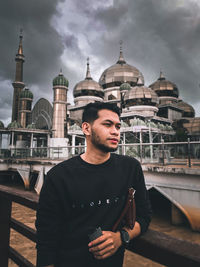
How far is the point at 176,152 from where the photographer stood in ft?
33.8

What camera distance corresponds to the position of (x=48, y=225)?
149cm

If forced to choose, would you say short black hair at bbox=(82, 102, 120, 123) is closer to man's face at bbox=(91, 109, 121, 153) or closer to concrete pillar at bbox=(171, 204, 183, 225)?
man's face at bbox=(91, 109, 121, 153)

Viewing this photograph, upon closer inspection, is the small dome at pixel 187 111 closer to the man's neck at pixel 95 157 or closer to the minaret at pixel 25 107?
the minaret at pixel 25 107

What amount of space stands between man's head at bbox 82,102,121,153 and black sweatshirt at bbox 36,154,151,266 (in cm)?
22

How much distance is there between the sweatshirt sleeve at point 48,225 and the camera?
1.45m

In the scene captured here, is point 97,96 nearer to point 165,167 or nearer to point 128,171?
point 165,167

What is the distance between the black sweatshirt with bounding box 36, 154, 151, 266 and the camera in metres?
1.49

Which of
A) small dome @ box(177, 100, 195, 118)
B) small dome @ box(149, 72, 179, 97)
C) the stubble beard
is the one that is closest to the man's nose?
the stubble beard

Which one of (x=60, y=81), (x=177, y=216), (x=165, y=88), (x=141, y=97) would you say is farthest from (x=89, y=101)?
(x=177, y=216)

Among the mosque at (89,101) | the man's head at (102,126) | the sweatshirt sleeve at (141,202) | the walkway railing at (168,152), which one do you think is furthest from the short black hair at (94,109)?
the mosque at (89,101)

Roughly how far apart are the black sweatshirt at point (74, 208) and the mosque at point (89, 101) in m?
19.8

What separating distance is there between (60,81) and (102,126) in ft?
107

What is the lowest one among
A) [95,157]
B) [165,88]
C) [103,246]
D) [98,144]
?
[103,246]

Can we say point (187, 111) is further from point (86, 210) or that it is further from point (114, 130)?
point (86, 210)
